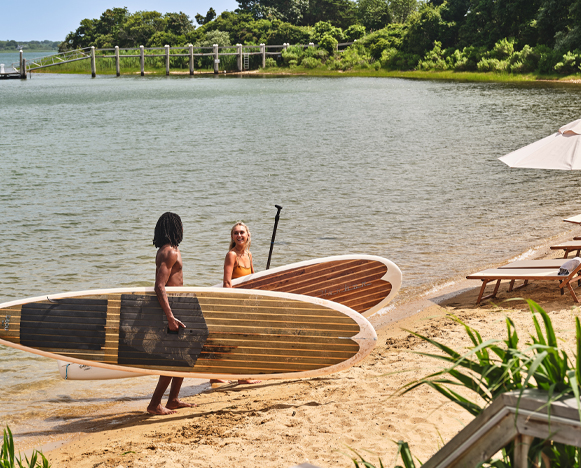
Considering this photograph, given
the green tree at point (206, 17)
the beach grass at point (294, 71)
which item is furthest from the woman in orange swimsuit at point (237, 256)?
the green tree at point (206, 17)

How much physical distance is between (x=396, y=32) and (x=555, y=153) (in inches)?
2499

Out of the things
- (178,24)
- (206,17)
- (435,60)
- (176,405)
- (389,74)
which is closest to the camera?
(176,405)

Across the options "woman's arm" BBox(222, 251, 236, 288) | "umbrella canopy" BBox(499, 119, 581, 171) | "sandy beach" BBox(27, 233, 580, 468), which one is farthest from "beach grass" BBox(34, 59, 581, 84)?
"woman's arm" BBox(222, 251, 236, 288)

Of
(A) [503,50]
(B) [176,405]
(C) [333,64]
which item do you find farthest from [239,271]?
(C) [333,64]

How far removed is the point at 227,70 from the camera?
75125mm

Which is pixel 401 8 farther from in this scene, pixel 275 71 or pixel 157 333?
pixel 157 333

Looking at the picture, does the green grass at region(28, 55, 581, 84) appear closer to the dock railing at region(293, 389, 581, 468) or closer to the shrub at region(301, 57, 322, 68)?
the shrub at region(301, 57, 322, 68)

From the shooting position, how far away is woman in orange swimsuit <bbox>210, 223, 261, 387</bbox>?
17.6 feet

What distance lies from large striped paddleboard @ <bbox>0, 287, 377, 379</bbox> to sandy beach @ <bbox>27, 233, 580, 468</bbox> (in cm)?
37

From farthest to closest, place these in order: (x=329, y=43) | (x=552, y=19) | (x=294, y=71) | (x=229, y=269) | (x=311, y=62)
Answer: (x=294, y=71) < (x=329, y=43) < (x=311, y=62) < (x=552, y=19) < (x=229, y=269)

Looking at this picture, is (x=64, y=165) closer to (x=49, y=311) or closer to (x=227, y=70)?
(x=49, y=311)

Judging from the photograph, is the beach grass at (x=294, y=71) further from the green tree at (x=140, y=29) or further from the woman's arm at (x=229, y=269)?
the woman's arm at (x=229, y=269)

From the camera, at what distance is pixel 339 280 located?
595cm

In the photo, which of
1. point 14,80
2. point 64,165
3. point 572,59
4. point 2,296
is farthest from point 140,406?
point 14,80
